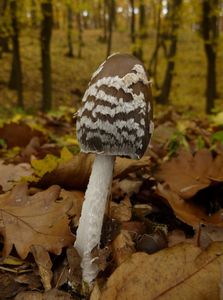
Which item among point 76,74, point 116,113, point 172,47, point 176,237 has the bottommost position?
point 76,74

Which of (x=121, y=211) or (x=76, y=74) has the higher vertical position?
(x=121, y=211)

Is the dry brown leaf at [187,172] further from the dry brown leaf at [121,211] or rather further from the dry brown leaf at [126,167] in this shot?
the dry brown leaf at [121,211]

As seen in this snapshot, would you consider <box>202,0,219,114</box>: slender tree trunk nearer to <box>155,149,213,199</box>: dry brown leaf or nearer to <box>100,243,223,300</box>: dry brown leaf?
<box>155,149,213,199</box>: dry brown leaf

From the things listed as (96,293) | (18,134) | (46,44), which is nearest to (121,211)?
(96,293)

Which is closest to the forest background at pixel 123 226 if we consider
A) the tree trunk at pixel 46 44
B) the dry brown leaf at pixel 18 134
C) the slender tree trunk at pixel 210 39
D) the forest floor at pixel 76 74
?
the dry brown leaf at pixel 18 134

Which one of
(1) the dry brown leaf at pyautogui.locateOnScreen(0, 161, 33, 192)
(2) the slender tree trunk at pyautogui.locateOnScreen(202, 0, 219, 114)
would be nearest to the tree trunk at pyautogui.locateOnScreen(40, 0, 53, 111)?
(2) the slender tree trunk at pyautogui.locateOnScreen(202, 0, 219, 114)

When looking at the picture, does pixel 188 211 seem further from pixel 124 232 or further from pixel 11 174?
pixel 11 174
